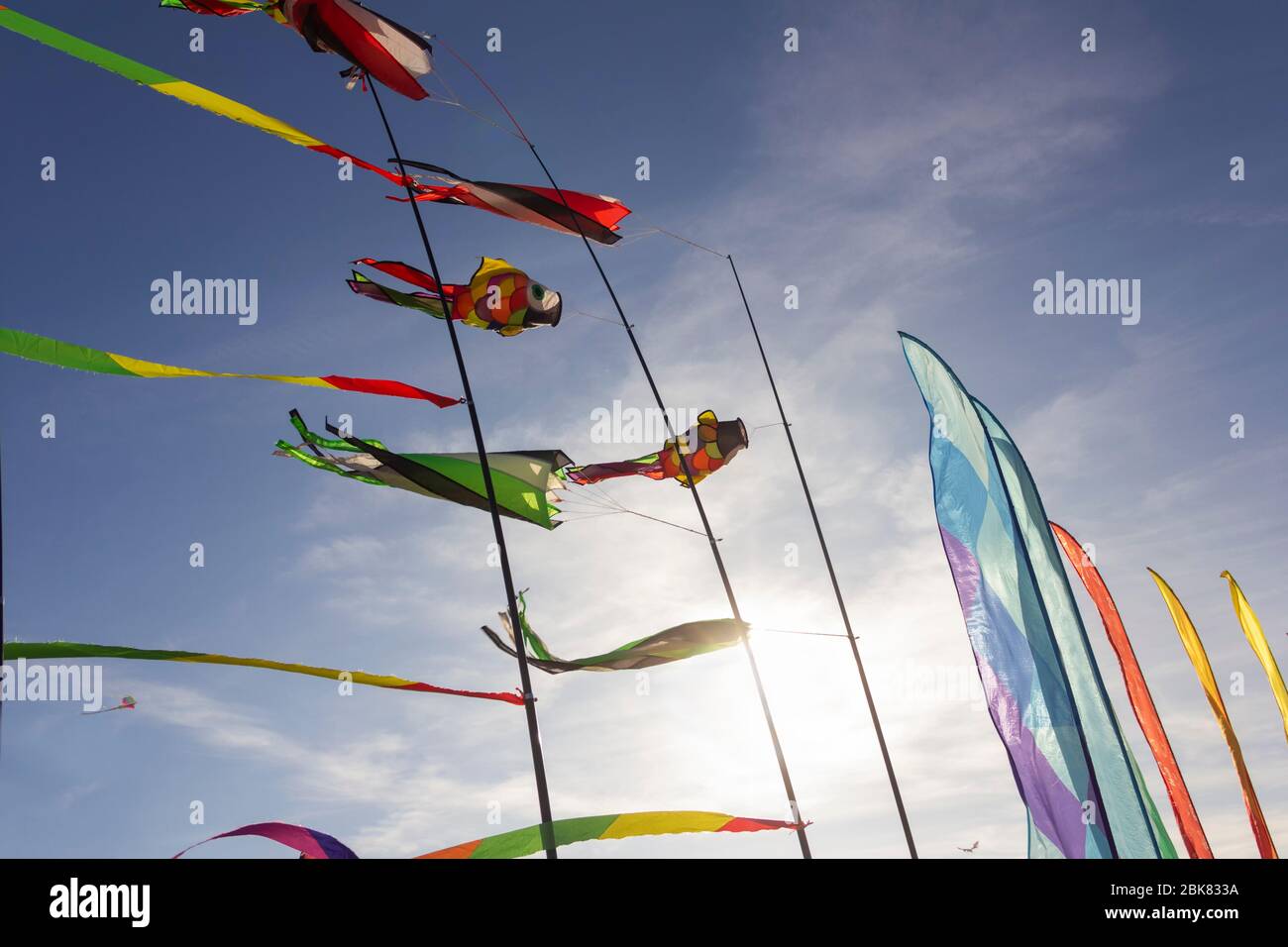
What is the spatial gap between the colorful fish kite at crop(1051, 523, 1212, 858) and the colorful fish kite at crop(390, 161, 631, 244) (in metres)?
6.84

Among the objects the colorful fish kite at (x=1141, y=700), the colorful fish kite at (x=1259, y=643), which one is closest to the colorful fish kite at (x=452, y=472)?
the colorful fish kite at (x=1141, y=700)

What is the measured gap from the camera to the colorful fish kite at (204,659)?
12.5 ft

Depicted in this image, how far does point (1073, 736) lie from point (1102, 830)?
75 centimetres

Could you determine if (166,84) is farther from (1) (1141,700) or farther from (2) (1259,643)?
(2) (1259,643)

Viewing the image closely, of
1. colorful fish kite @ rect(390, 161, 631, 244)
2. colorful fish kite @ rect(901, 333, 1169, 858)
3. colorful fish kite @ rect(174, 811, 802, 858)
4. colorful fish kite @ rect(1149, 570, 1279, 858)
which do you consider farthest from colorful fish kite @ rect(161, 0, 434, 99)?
colorful fish kite @ rect(1149, 570, 1279, 858)

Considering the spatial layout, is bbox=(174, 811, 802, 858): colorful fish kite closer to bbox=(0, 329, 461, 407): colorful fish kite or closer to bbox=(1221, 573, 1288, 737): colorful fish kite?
bbox=(0, 329, 461, 407): colorful fish kite

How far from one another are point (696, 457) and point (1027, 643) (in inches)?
195

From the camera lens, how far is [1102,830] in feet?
23.1

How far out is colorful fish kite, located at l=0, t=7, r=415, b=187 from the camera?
473 cm

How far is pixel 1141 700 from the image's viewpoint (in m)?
10.1

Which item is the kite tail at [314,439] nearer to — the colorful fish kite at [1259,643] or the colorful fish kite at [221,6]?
the colorful fish kite at [221,6]

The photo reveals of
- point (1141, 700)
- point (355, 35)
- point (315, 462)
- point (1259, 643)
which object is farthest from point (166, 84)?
point (1259, 643)

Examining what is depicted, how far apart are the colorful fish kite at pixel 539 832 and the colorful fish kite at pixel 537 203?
17.0ft
